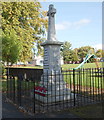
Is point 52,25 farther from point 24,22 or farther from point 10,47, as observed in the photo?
point 24,22

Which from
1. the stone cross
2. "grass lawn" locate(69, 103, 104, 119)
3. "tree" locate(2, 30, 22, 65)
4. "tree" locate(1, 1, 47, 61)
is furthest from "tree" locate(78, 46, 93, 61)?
"grass lawn" locate(69, 103, 104, 119)

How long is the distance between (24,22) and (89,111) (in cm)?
1534

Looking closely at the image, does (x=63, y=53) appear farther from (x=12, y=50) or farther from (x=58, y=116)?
(x=58, y=116)

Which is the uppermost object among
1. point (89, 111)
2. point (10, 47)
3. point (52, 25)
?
point (52, 25)

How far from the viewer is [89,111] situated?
196 inches

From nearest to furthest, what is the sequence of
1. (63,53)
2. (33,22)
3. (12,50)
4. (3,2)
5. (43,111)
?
(43,111)
(12,50)
(3,2)
(33,22)
(63,53)

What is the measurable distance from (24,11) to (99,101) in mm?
14059

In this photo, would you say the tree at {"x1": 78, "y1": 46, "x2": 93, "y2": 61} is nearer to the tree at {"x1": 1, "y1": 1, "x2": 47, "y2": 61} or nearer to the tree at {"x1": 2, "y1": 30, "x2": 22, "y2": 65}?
the tree at {"x1": 1, "y1": 1, "x2": 47, "y2": 61}

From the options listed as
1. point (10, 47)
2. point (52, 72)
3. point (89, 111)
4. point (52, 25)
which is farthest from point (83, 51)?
point (89, 111)

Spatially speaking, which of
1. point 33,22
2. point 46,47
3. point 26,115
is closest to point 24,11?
point 33,22

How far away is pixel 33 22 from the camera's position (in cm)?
1806

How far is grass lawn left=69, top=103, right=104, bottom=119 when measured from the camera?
4559 millimetres

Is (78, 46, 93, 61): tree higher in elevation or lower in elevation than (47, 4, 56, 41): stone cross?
higher

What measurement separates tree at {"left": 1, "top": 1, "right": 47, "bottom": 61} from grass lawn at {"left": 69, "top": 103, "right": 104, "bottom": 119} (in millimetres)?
11605
